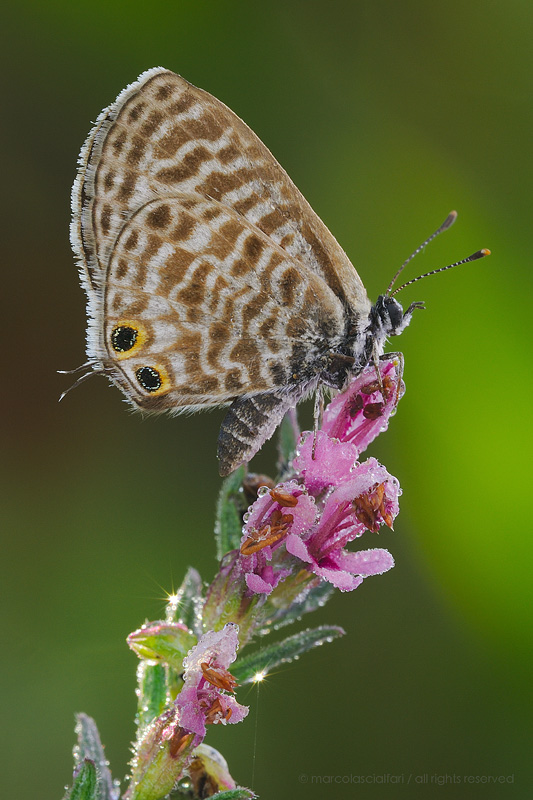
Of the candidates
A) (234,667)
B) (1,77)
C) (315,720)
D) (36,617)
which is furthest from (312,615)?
(1,77)

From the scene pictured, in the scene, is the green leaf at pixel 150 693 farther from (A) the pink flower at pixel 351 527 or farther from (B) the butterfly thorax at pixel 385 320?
(B) the butterfly thorax at pixel 385 320

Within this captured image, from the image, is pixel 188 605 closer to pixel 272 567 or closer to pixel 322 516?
pixel 272 567

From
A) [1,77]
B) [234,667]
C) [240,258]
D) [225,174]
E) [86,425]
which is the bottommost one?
[234,667]

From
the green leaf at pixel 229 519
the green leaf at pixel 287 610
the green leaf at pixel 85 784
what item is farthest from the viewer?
the green leaf at pixel 229 519

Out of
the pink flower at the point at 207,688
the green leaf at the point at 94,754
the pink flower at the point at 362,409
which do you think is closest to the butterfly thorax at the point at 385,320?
the pink flower at the point at 362,409

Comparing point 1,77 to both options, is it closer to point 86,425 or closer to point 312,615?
point 86,425

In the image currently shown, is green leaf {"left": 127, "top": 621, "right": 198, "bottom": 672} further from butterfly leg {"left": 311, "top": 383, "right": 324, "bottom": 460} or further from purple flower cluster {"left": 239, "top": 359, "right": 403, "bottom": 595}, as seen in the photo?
butterfly leg {"left": 311, "top": 383, "right": 324, "bottom": 460}
